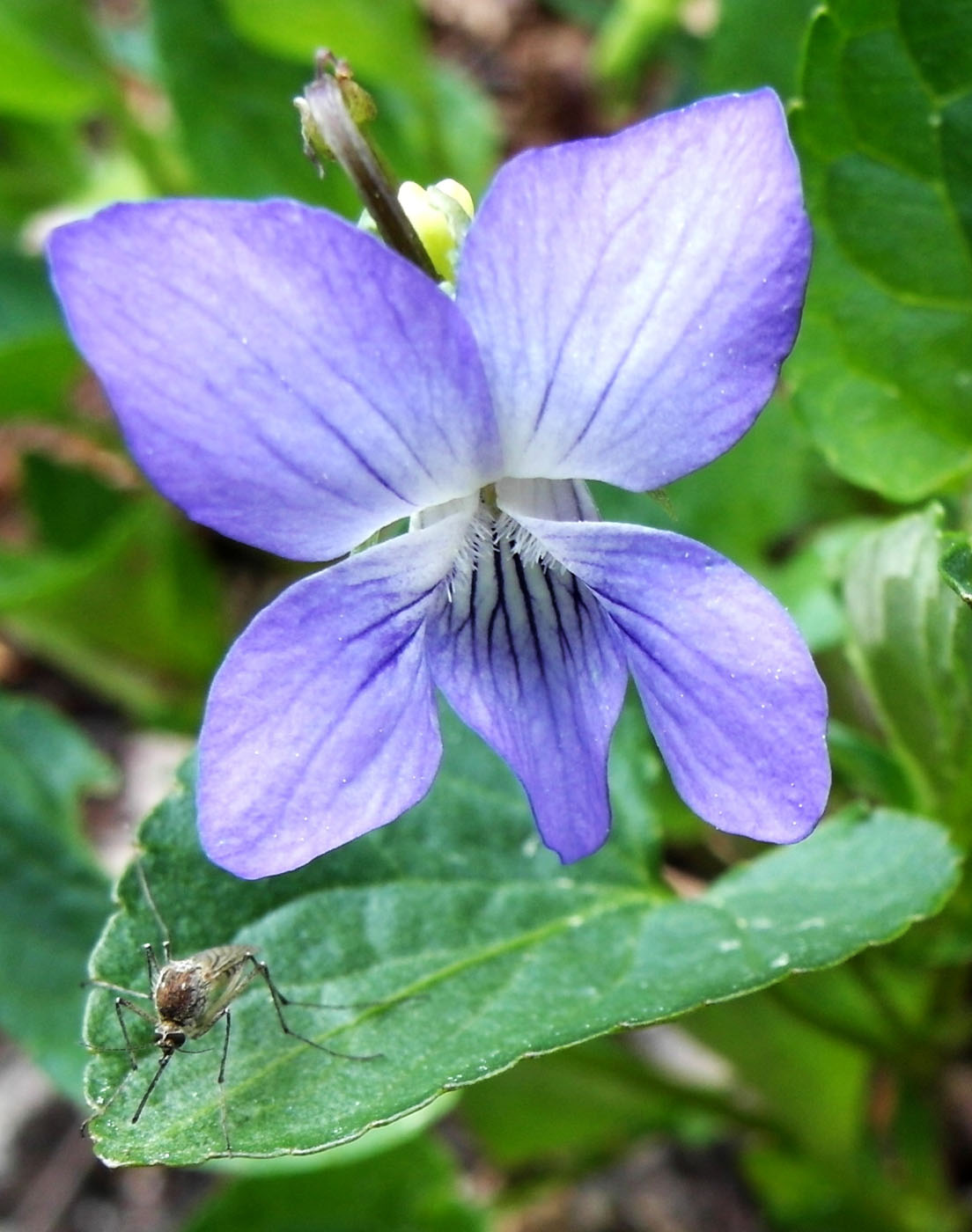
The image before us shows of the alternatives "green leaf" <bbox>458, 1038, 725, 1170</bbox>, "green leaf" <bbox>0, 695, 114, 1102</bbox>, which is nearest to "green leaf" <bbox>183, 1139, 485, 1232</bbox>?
"green leaf" <bbox>458, 1038, 725, 1170</bbox>

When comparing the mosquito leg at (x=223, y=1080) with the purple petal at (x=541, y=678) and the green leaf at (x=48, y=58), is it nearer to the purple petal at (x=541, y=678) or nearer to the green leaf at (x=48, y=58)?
the purple petal at (x=541, y=678)

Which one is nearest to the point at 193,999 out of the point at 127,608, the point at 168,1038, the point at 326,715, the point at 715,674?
the point at 168,1038

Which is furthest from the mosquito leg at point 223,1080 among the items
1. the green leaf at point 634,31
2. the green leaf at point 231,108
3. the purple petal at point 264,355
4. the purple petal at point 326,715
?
the green leaf at point 634,31

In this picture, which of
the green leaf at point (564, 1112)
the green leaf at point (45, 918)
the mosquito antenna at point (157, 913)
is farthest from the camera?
the green leaf at point (564, 1112)

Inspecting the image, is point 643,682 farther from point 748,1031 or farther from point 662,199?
point 748,1031

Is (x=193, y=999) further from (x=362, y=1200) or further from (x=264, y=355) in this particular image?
(x=362, y=1200)

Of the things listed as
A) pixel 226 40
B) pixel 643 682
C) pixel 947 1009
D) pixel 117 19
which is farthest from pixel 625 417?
pixel 117 19
